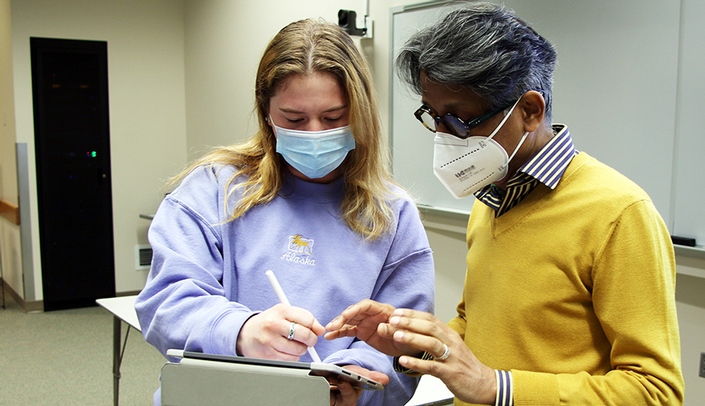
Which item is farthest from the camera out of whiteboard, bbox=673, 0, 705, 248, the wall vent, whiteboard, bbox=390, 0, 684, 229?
the wall vent

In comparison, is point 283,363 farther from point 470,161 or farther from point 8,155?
point 8,155

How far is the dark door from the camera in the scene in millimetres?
5395

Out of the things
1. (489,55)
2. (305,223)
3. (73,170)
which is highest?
(489,55)

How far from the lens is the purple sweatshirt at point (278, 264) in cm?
109

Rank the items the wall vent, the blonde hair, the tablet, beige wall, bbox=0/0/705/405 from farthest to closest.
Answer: the wall vent → beige wall, bbox=0/0/705/405 → the blonde hair → the tablet

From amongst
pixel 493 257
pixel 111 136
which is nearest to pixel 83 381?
pixel 111 136

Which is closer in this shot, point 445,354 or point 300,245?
point 445,354

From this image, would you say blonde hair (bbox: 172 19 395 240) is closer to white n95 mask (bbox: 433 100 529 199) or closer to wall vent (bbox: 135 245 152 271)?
white n95 mask (bbox: 433 100 529 199)

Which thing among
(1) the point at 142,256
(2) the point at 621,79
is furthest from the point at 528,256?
(1) the point at 142,256

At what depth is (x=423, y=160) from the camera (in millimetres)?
3592

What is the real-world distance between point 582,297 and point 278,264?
0.50 metres

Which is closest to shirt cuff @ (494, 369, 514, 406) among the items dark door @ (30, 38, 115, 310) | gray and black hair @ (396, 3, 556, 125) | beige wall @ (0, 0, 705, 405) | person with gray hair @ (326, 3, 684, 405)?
person with gray hair @ (326, 3, 684, 405)

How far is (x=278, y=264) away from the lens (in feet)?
3.80

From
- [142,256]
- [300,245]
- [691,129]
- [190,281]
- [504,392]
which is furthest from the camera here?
[142,256]
